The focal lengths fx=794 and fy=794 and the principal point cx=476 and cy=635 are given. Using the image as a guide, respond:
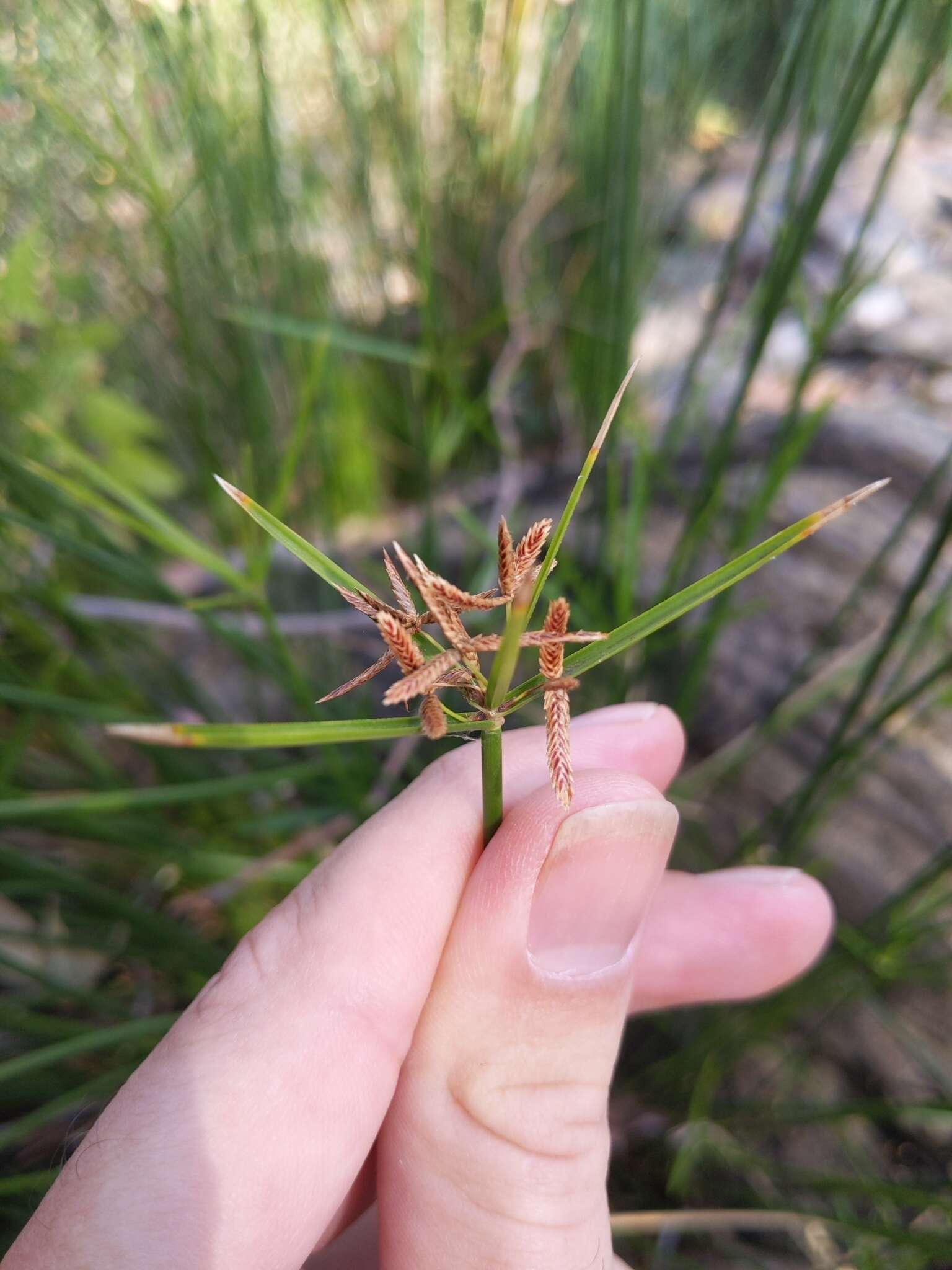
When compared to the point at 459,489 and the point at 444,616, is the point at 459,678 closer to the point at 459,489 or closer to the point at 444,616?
the point at 444,616

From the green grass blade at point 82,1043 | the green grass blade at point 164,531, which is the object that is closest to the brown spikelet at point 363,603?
the green grass blade at point 164,531

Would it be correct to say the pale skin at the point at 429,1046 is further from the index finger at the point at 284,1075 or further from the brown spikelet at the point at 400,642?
the brown spikelet at the point at 400,642

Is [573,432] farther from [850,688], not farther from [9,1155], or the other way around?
[9,1155]

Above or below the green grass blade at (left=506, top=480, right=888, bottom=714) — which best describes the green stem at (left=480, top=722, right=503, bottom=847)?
below

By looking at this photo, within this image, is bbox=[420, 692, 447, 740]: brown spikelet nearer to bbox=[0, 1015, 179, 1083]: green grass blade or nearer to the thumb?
the thumb

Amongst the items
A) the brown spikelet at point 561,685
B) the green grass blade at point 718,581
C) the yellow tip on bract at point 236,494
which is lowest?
the brown spikelet at point 561,685

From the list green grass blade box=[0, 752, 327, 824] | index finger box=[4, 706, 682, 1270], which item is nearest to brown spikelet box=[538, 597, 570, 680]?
index finger box=[4, 706, 682, 1270]

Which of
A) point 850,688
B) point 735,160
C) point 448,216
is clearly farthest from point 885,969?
point 735,160
